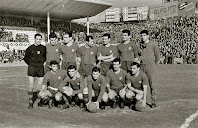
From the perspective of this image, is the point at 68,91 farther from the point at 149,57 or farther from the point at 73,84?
the point at 149,57

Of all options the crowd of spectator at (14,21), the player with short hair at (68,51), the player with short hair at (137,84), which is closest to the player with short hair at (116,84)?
the player with short hair at (137,84)

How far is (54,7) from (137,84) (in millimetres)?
39937

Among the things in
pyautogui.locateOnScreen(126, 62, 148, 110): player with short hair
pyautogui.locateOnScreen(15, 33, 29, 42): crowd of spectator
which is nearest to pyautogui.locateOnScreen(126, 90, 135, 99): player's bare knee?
pyautogui.locateOnScreen(126, 62, 148, 110): player with short hair

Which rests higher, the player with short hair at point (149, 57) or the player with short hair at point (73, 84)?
the player with short hair at point (149, 57)

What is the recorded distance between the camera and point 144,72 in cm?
720

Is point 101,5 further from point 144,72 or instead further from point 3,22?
point 144,72

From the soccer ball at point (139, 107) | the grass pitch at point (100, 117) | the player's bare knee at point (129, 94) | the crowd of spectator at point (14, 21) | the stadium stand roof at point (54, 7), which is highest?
the stadium stand roof at point (54, 7)

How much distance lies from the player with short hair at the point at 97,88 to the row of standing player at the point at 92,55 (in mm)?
280

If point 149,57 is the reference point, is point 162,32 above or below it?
above

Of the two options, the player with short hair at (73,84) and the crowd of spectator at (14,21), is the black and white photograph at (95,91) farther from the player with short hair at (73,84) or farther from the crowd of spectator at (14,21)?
the crowd of spectator at (14,21)

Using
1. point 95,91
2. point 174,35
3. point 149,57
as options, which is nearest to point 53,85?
point 95,91

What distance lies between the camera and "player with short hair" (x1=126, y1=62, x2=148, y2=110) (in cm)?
659

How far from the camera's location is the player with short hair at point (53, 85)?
6.91 m

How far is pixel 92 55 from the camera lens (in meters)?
8.09
